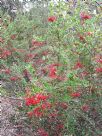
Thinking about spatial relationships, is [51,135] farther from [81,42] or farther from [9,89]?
[9,89]

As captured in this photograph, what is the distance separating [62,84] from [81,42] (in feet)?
2.53

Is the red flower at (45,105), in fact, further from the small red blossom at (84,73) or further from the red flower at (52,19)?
the red flower at (52,19)

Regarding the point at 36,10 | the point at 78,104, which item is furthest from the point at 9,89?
the point at 36,10

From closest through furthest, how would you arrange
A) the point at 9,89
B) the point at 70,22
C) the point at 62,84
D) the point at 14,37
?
the point at 62,84 < the point at 70,22 < the point at 9,89 < the point at 14,37

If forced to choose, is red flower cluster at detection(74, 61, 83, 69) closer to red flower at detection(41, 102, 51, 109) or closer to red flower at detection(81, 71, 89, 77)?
red flower at detection(81, 71, 89, 77)

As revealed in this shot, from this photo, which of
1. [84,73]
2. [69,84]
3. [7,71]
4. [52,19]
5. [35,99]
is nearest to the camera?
[35,99]

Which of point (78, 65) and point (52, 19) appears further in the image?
point (52, 19)

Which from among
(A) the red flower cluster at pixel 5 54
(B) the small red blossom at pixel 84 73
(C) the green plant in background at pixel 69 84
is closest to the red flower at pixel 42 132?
(C) the green plant in background at pixel 69 84

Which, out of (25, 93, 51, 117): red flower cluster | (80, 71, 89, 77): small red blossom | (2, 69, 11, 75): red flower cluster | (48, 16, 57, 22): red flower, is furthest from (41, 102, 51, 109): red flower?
(2, 69, 11, 75): red flower cluster

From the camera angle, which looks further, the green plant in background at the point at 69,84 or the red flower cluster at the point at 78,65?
the red flower cluster at the point at 78,65

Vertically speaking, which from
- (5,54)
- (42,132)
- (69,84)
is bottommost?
(42,132)

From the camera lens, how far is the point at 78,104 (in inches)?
151

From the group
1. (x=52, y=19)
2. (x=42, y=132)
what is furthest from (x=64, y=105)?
(x=52, y=19)

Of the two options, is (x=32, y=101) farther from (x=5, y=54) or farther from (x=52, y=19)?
(x=5, y=54)
